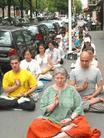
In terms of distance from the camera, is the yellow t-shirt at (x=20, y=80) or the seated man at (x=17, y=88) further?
the yellow t-shirt at (x=20, y=80)

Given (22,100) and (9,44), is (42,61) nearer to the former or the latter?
(9,44)

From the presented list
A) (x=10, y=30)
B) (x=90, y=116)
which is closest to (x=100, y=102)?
(x=90, y=116)

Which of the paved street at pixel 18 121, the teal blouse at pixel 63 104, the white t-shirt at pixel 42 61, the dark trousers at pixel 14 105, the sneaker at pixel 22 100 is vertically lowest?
the paved street at pixel 18 121

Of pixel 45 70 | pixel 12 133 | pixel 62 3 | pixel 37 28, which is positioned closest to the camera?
pixel 12 133

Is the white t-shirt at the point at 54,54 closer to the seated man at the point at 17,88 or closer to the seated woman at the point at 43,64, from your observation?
the seated woman at the point at 43,64

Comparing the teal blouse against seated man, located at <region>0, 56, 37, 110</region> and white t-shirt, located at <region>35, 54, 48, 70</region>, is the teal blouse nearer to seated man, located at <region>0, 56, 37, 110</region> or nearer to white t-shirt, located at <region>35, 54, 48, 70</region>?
seated man, located at <region>0, 56, 37, 110</region>

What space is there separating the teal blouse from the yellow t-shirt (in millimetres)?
2803

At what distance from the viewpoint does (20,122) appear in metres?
8.48

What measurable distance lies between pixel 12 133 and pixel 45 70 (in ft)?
19.6

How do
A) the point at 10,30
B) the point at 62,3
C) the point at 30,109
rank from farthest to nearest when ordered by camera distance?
the point at 62,3
the point at 10,30
the point at 30,109

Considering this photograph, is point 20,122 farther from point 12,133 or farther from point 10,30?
point 10,30

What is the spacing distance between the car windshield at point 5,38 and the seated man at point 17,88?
5731 mm

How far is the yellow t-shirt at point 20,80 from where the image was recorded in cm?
941

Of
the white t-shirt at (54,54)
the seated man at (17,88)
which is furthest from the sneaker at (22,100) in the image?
the white t-shirt at (54,54)
